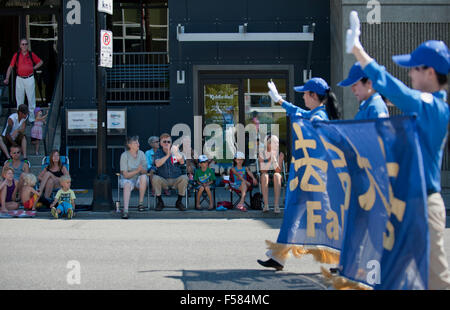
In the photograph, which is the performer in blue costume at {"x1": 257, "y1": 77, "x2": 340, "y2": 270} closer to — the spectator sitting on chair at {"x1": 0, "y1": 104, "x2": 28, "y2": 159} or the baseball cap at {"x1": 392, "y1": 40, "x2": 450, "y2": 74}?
the baseball cap at {"x1": 392, "y1": 40, "x2": 450, "y2": 74}

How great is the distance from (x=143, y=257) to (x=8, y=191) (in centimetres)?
584

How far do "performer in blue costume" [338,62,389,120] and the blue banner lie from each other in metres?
0.32

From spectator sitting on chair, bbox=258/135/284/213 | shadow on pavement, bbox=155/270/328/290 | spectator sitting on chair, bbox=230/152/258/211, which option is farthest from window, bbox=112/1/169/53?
shadow on pavement, bbox=155/270/328/290

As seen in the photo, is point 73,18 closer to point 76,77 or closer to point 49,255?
point 76,77

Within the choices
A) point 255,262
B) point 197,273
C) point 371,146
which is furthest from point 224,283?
point 371,146

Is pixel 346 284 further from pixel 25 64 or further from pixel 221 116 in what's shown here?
pixel 25 64

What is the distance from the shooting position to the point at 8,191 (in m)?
12.7

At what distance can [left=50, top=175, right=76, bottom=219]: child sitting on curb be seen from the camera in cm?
1223

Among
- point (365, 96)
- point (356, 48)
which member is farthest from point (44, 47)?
point (356, 48)

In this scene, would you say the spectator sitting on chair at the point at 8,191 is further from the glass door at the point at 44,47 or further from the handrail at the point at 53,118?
the glass door at the point at 44,47

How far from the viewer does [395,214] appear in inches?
172

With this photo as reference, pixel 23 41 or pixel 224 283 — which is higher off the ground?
pixel 23 41

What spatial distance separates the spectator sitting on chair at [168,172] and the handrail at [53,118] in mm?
3868
